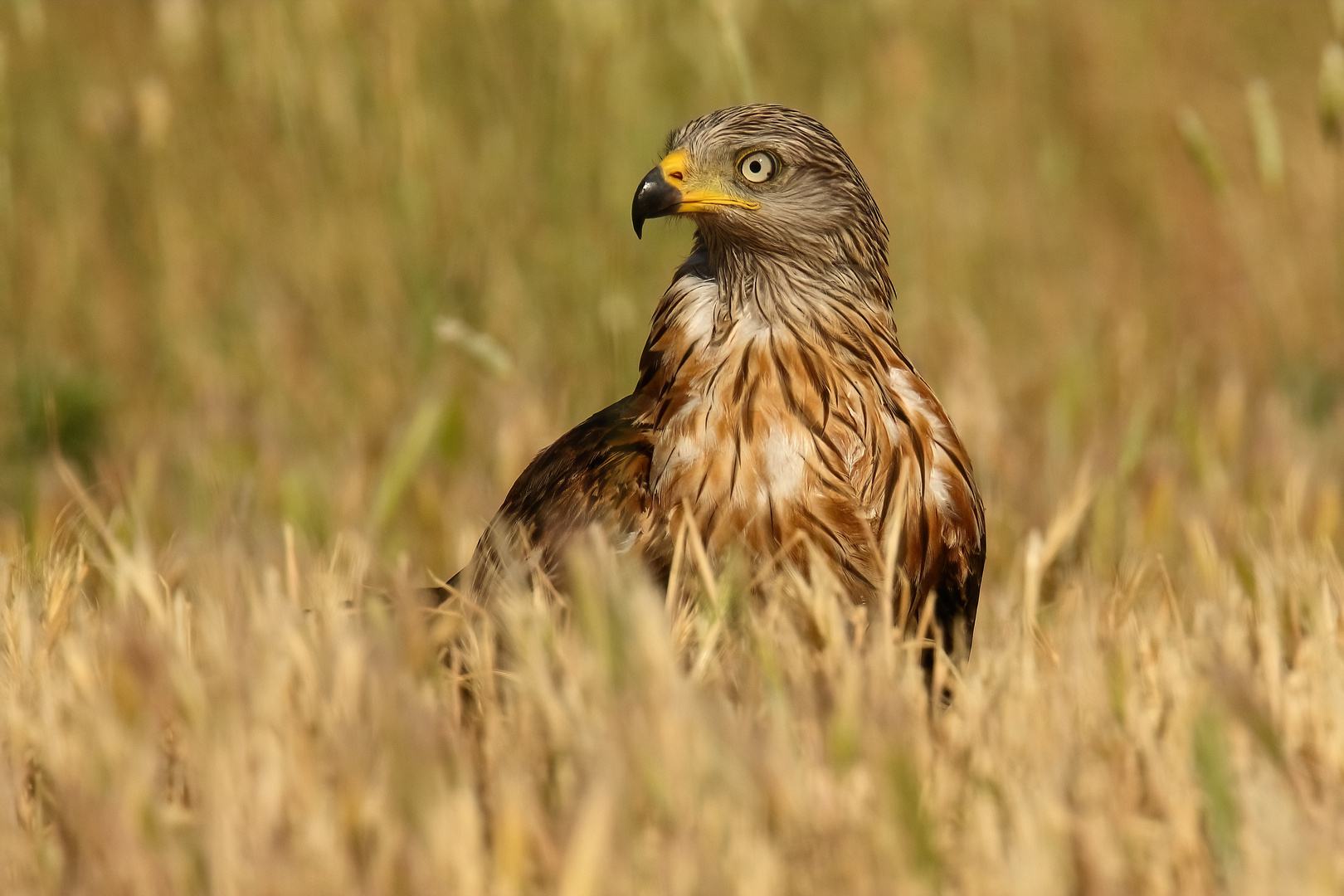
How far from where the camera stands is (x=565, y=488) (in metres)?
3.01

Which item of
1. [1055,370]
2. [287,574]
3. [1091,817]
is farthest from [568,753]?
[1055,370]

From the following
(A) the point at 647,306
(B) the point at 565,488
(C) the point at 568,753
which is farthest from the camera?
(A) the point at 647,306

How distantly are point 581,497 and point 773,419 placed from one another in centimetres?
37

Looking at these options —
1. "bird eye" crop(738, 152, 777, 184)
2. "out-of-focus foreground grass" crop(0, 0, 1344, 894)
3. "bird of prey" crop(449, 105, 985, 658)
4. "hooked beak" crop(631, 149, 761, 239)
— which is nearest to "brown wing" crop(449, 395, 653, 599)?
"bird of prey" crop(449, 105, 985, 658)

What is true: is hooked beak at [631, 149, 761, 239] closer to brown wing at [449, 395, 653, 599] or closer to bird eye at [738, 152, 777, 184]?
bird eye at [738, 152, 777, 184]

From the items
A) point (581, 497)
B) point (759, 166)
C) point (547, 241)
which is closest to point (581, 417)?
point (547, 241)

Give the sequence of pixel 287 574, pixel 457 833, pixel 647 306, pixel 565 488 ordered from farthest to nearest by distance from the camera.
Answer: pixel 647 306 → pixel 565 488 → pixel 287 574 → pixel 457 833

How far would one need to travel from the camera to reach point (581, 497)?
2961 mm

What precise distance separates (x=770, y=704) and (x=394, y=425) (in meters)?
2.85

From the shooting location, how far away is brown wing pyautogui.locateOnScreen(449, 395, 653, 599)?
115 inches

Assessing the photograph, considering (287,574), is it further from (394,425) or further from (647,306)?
(647,306)

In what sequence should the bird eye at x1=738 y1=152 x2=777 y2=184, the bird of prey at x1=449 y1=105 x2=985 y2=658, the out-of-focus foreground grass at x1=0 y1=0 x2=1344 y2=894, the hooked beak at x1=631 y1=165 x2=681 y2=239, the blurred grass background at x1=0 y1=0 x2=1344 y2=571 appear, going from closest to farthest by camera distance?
1. the out-of-focus foreground grass at x1=0 y1=0 x2=1344 y2=894
2. the bird of prey at x1=449 y1=105 x2=985 y2=658
3. the hooked beak at x1=631 y1=165 x2=681 y2=239
4. the bird eye at x1=738 y1=152 x2=777 y2=184
5. the blurred grass background at x1=0 y1=0 x2=1344 y2=571

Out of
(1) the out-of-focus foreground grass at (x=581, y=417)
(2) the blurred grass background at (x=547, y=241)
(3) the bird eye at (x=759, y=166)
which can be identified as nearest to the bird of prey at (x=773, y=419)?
(3) the bird eye at (x=759, y=166)

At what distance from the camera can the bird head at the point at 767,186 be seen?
3.19 metres
